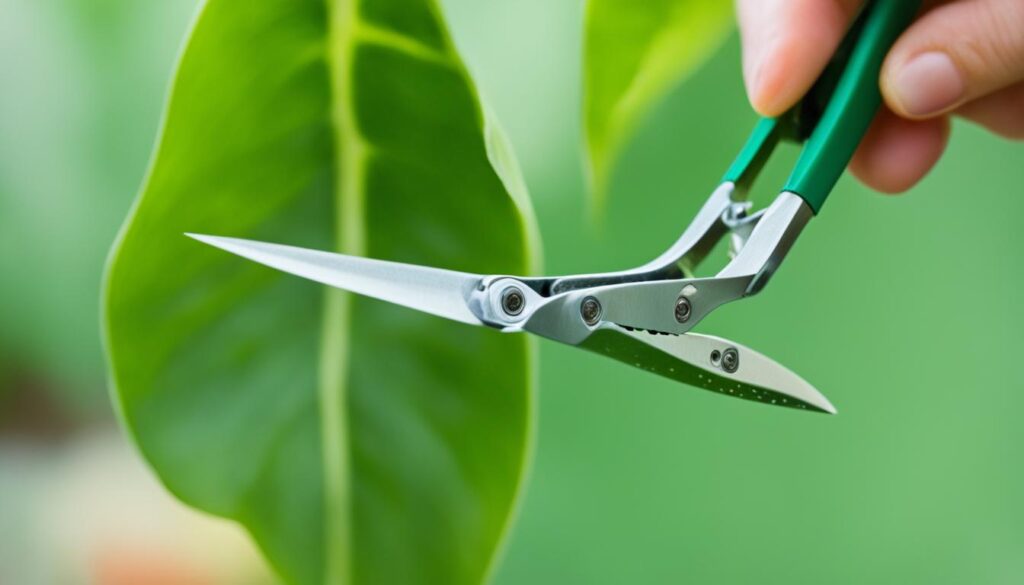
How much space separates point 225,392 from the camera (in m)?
0.46

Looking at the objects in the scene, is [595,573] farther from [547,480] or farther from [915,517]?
[915,517]

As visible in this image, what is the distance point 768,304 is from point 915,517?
0.13 m

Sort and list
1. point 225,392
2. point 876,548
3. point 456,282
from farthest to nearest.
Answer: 1. point 876,548
2. point 225,392
3. point 456,282

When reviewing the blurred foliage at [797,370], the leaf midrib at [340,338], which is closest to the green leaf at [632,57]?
the blurred foliage at [797,370]

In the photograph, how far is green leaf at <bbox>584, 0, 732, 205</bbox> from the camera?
1.71ft

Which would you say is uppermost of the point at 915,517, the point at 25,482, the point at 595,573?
the point at 915,517

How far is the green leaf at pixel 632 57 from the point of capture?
52 centimetres

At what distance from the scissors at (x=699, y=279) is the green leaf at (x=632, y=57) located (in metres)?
0.07

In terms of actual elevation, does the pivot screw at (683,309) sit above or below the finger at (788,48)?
below

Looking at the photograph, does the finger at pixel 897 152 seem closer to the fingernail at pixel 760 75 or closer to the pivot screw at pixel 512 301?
the fingernail at pixel 760 75

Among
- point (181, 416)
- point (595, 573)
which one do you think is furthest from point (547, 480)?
point (181, 416)

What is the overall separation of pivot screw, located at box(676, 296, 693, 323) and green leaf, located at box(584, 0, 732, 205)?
Answer: 5.3 inches

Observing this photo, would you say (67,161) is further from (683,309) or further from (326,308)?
(683,309)

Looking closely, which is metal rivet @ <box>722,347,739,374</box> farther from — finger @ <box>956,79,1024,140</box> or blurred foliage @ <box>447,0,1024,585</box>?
finger @ <box>956,79,1024,140</box>
